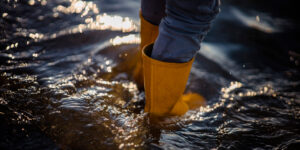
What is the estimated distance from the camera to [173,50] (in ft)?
3.50

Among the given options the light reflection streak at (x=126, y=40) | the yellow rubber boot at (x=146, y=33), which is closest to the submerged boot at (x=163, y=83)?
the yellow rubber boot at (x=146, y=33)

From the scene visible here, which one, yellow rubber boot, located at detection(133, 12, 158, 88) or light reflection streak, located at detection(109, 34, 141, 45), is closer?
yellow rubber boot, located at detection(133, 12, 158, 88)

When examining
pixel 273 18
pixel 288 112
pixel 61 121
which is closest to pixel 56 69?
pixel 61 121

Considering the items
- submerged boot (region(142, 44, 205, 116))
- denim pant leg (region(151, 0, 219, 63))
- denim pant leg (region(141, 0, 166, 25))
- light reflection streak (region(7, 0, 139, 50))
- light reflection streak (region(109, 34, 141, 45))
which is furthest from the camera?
light reflection streak (region(109, 34, 141, 45))

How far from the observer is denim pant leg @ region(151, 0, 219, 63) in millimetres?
951

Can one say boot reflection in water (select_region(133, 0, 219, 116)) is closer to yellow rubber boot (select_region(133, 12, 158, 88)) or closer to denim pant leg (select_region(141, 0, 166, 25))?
denim pant leg (select_region(141, 0, 166, 25))

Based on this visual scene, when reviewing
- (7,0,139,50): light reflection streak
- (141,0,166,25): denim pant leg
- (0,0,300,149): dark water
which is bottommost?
(0,0,300,149): dark water

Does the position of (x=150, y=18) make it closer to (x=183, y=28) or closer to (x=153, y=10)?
(x=153, y=10)

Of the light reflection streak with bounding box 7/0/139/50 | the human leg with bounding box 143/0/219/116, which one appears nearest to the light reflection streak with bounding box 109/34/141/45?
the light reflection streak with bounding box 7/0/139/50

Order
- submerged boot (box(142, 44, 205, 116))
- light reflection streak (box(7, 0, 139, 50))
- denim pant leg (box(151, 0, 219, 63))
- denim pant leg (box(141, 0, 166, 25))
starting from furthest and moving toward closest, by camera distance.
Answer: light reflection streak (box(7, 0, 139, 50)) < denim pant leg (box(141, 0, 166, 25)) < submerged boot (box(142, 44, 205, 116)) < denim pant leg (box(151, 0, 219, 63))

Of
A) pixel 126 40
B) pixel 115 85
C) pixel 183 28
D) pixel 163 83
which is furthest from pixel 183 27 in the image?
pixel 126 40

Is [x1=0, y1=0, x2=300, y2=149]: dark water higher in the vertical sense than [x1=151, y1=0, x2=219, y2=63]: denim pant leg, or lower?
lower

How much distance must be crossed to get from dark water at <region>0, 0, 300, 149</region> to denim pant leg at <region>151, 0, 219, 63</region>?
390 millimetres

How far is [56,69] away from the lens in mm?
1508
